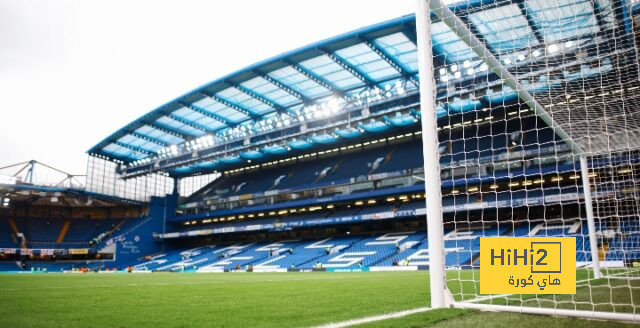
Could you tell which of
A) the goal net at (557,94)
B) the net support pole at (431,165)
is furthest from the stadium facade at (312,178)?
the net support pole at (431,165)

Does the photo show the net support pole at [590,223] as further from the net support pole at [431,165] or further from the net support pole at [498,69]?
the net support pole at [431,165]

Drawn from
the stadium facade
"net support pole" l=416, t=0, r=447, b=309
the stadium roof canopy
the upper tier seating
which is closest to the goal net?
"net support pole" l=416, t=0, r=447, b=309

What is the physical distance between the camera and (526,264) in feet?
12.5

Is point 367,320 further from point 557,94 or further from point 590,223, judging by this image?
point 590,223

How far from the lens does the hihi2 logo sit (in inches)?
147

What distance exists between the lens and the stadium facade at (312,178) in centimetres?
2381

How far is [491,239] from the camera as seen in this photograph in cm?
378

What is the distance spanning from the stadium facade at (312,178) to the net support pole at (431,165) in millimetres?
6034

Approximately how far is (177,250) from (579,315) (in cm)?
4731

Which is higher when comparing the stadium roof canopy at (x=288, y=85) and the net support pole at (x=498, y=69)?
the stadium roof canopy at (x=288, y=85)

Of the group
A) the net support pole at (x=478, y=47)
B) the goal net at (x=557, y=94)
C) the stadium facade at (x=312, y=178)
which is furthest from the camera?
the stadium facade at (x=312, y=178)

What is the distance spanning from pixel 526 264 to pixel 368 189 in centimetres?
3110

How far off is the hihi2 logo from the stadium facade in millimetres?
7390

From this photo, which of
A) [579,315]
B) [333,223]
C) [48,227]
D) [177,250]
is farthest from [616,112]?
[48,227]
